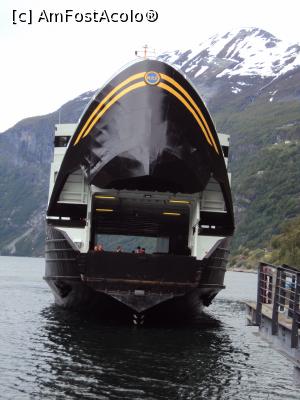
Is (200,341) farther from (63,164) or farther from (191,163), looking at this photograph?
(63,164)

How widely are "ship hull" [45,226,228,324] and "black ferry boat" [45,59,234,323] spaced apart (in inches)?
1.6

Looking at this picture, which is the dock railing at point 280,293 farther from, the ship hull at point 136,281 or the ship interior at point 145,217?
the ship interior at point 145,217

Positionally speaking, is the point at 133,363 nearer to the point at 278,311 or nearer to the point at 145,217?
the point at 278,311

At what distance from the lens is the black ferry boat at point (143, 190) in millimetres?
31062

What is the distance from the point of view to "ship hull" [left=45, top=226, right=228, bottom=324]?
30938mm

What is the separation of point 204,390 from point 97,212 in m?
22.5

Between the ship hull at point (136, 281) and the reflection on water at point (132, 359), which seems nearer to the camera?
the reflection on water at point (132, 359)

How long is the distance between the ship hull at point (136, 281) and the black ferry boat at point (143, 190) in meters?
0.04

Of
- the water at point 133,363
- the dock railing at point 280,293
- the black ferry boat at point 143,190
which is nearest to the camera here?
the dock railing at point 280,293

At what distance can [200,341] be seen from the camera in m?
30.4

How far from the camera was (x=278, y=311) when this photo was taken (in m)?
19.6

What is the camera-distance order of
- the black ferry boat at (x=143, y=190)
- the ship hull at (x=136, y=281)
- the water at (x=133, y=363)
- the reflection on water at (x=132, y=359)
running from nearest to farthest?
the water at (x=133, y=363), the reflection on water at (x=132, y=359), the ship hull at (x=136, y=281), the black ferry boat at (x=143, y=190)

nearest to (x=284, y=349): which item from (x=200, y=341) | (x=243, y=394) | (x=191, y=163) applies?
(x=243, y=394)

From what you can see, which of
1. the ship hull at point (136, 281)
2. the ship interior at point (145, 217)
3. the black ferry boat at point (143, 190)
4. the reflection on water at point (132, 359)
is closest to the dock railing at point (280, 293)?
the reflection on water at point (132, 359)
